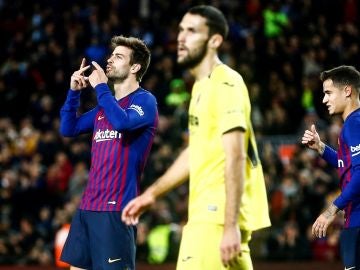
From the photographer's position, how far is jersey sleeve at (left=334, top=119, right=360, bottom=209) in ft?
20.7

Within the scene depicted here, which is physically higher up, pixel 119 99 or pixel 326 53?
pixel 326 53

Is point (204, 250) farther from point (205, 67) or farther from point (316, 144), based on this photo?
point (316, 144)

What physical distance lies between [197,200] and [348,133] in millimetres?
2107

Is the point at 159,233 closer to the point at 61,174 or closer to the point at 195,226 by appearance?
the point at 61,174

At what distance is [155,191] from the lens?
4734 millimetres

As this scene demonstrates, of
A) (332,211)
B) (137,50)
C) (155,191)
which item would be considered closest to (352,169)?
A: (332,211)

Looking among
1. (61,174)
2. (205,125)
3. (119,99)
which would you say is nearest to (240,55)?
(61,174)

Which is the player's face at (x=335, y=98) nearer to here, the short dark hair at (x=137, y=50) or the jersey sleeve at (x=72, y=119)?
the short dark hair at (x=137, y=50)

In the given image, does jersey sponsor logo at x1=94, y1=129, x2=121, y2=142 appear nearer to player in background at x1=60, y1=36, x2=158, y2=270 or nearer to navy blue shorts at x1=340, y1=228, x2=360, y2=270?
player in background at x1=60, y1=36, x2=158, y2=270

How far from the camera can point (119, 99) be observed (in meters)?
6.62

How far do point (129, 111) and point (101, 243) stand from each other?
3.24 feet

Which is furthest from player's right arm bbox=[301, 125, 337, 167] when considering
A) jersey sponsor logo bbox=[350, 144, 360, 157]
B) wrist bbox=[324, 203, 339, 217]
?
wrist bbox=[324, 203, 339, 217]

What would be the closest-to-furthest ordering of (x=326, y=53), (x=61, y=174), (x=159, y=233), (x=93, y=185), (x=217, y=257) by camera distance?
(x=217, y=257) → (x=93, y=185) → (x=159, y=233) → (x=61, y=174) → (x=326, y=53)

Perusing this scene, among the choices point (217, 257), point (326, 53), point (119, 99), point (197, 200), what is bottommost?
point (217, 257)
